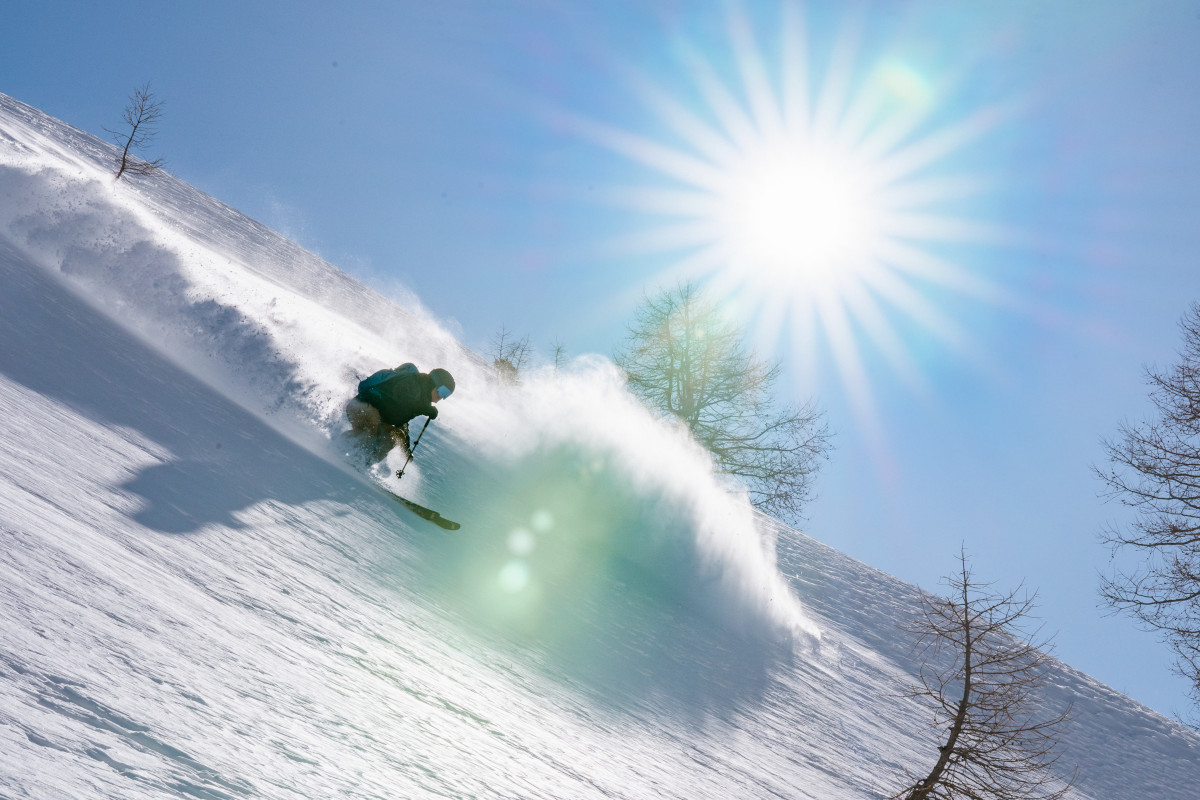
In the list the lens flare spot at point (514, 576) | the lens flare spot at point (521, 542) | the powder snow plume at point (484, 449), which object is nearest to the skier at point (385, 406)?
the powder snow plume at point (484, 449)

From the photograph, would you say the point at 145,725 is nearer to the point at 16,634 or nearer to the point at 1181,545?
the point at 16,634

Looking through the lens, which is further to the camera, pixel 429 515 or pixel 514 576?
pixel 429 515

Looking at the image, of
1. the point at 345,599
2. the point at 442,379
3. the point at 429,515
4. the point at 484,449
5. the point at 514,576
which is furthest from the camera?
the point at 484,449

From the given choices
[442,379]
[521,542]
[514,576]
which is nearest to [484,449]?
[442,379]

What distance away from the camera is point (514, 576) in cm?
698

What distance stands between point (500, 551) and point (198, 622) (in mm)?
4822

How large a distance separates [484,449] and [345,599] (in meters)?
7.79

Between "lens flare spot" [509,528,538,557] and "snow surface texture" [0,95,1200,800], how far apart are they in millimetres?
37

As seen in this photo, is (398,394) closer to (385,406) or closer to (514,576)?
(385,406)

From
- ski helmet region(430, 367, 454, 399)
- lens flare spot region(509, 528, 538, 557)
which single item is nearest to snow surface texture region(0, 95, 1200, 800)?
lens flare spot region(509, 528, 538, 557)

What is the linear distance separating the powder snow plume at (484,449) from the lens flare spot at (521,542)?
39mm

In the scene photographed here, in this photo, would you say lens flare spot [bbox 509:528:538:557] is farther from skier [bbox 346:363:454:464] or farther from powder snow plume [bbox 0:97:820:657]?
skier [bbox 346:363:454:464]

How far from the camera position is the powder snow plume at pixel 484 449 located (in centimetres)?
804

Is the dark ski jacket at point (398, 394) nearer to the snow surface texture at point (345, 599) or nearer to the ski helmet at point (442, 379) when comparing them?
the ski helmet at point (442, 379)
